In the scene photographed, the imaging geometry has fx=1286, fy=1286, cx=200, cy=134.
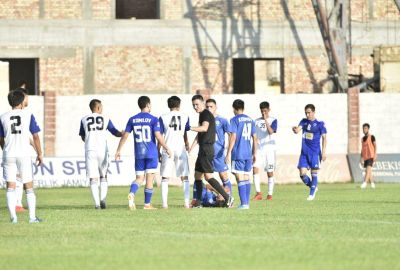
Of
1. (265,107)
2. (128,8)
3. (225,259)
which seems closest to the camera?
(225,259)

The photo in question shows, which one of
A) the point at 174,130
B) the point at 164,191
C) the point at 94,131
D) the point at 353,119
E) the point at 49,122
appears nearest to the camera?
→ the point at 164,191

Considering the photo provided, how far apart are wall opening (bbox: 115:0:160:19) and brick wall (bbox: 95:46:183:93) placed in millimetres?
4905

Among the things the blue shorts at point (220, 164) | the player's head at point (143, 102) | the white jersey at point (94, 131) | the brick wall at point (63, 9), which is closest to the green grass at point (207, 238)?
the blue shorts at point (220, 164)

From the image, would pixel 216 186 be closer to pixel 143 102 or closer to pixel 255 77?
pixel 143 102

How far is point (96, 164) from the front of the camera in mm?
25266

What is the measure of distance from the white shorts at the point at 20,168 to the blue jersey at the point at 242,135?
18.2 ft

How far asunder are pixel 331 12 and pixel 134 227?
3129 centimetres

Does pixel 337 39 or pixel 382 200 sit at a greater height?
pixel 337 39

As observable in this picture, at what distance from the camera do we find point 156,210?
2338 cm

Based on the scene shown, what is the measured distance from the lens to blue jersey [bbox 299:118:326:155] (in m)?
29.4

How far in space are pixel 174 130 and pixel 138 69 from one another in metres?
25.1

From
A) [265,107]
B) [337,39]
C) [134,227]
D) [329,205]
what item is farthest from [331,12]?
[134,227]

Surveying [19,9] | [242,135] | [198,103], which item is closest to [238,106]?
[242,135]

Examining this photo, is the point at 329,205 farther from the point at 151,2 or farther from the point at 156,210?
the point at 151,2
